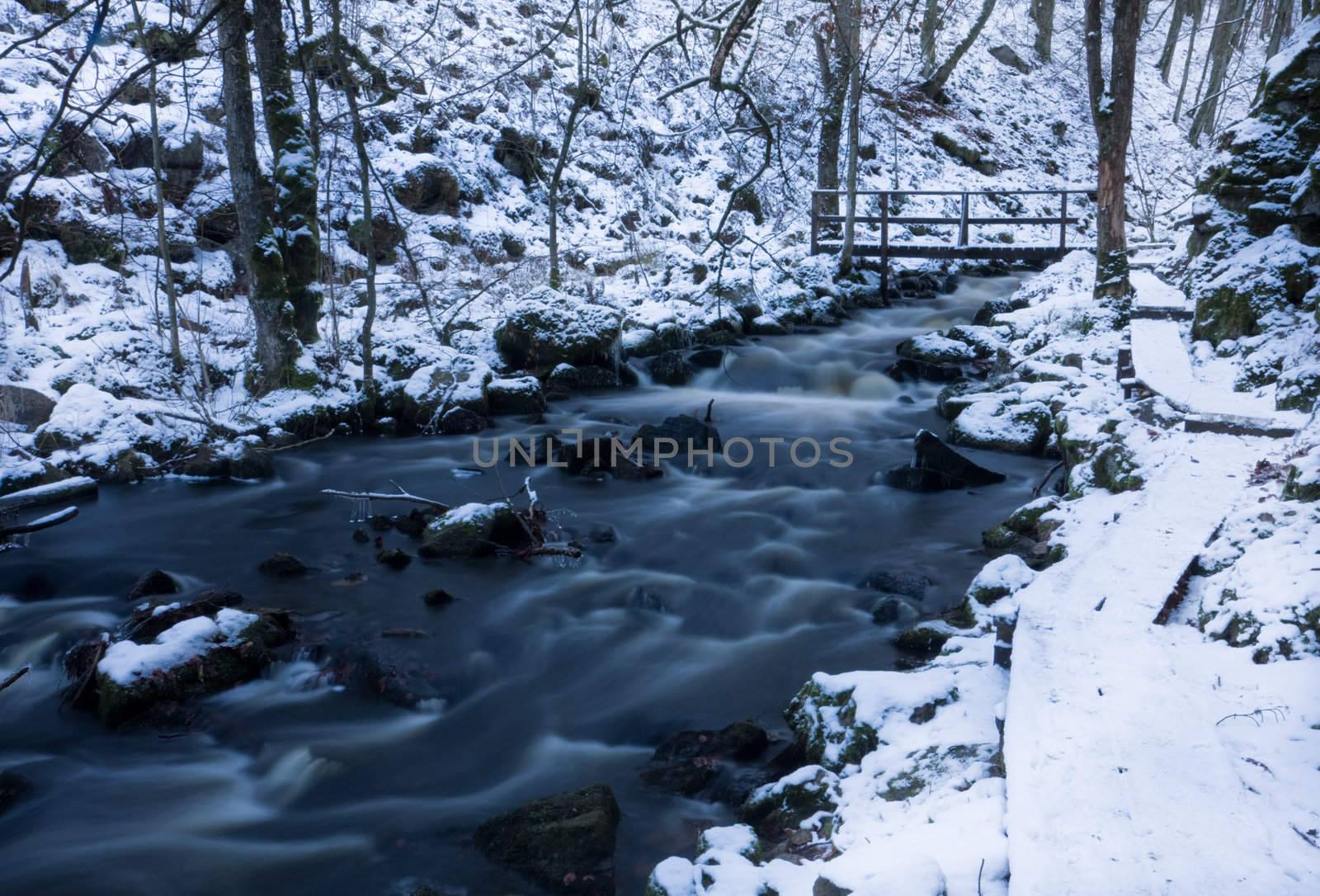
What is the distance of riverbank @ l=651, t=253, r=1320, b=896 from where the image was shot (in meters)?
2.42

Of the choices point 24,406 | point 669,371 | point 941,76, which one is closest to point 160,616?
point 24,406

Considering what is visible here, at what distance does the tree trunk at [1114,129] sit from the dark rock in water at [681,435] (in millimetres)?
4952

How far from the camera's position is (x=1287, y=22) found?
12.4 m

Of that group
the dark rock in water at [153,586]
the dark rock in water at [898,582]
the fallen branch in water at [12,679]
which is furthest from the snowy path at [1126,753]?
the dark rock in water at [153,586]

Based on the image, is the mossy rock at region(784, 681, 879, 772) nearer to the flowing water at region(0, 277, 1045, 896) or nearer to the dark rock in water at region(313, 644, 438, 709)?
the flowing water at region(0, 277, 1045, 896)

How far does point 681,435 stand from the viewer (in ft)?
33.4

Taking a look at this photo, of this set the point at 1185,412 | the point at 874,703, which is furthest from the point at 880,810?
the point at 1185,412

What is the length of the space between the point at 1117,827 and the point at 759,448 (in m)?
8.15

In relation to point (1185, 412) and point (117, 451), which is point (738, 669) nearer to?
point (1185, 412)

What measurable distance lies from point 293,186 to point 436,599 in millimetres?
6394

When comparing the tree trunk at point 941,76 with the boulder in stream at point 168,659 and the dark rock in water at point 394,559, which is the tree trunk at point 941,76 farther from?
the boulder in stream at point 168,659

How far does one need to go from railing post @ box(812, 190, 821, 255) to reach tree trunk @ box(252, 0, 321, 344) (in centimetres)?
957

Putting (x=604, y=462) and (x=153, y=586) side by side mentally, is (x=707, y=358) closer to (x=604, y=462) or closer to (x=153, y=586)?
(x=604, y=462)

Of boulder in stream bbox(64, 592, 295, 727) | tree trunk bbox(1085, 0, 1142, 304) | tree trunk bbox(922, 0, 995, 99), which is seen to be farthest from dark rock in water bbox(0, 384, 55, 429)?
tree trunk bbox(922, 0, 995, 99)
